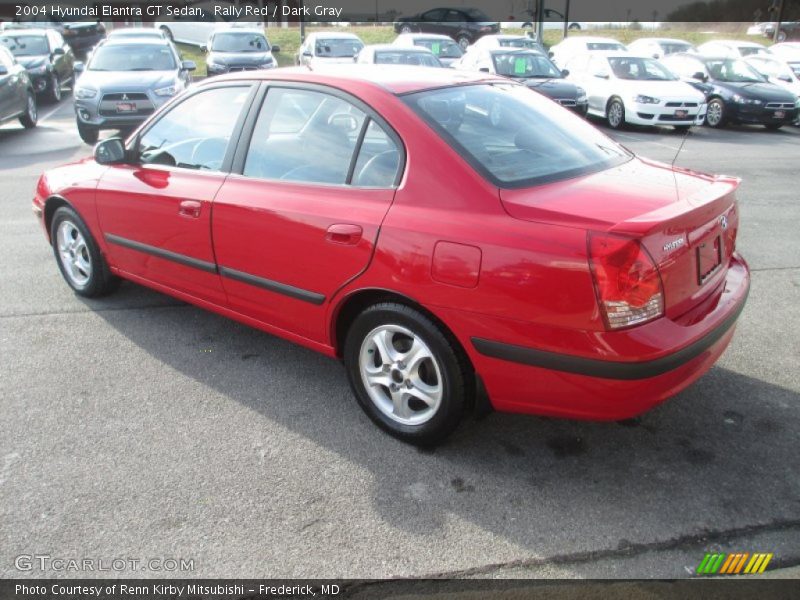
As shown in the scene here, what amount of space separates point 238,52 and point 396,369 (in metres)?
15.9

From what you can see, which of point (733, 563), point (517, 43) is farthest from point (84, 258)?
point (517, 43)

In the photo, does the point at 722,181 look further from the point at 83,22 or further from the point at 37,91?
the point at 83,22

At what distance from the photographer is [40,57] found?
16.6 m

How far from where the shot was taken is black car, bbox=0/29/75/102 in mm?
16203

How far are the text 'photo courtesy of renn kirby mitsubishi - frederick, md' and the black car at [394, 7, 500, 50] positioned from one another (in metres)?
24.7

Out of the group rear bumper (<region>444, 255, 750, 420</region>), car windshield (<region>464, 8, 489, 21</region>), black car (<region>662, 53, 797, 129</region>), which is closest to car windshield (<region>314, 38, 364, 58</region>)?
black car (<region>662, 53, 797, 129</region>)

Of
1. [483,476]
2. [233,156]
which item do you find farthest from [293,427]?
[233,156]

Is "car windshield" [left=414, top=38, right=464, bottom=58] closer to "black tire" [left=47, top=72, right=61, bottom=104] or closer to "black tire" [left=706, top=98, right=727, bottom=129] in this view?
"black tire" [left=706, top=98, right=727, bottom=129]

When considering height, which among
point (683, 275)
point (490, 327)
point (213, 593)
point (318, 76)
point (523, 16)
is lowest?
point (213, 593)

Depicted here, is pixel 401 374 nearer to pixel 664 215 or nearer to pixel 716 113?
pixel 664 215

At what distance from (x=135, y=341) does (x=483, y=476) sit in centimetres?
244

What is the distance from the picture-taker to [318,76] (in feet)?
11.4

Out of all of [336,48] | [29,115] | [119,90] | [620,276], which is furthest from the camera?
[336,48]

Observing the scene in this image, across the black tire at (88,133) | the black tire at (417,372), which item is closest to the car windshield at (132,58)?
the black tire at (88,133)
